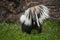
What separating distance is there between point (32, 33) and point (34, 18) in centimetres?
44

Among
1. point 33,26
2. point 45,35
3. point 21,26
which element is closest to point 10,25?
point 21,26

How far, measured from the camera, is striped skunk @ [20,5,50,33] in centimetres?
679

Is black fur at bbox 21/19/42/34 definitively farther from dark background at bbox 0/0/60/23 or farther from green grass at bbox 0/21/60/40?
dark background at bbox 0/0/60/23

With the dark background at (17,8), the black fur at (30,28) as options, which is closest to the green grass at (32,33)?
the black fur at (30,28)

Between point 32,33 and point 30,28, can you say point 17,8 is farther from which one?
point 32,33

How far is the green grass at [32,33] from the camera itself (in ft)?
21.6

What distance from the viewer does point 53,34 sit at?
264 inches

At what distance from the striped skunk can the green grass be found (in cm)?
18

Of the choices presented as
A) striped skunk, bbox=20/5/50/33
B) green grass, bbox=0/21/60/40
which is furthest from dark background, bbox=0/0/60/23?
striped skunk, bbox=20/5/50/33

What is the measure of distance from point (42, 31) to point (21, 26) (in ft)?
2.33

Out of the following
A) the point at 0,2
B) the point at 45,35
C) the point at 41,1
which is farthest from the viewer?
the point at 0,2

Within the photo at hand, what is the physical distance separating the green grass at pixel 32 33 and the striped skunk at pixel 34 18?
184 mm

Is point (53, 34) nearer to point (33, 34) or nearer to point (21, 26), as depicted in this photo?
point (33, 34)

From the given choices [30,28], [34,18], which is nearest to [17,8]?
[30,28]
